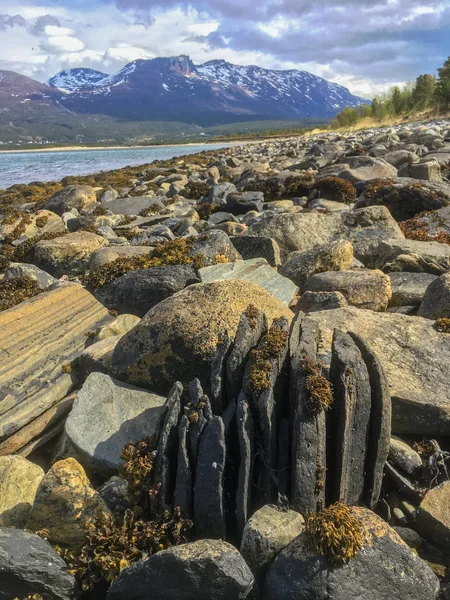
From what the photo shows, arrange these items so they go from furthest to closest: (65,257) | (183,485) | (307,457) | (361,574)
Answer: (65,257), (183,485), (307,457), (361,574)

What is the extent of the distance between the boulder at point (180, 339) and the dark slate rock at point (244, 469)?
1.66 m

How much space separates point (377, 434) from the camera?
4797 mm

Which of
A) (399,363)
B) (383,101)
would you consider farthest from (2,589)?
(383,101)

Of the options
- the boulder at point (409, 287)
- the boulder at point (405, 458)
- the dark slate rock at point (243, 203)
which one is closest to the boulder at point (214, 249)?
the boulder at point (409, 287)

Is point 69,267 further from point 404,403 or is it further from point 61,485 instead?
point 404,403

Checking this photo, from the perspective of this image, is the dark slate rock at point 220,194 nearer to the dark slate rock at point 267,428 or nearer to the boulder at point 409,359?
the boulder at point 409,359

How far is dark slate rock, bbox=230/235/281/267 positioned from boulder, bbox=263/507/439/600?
8039 millimetres

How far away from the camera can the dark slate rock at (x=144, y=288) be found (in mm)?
9508

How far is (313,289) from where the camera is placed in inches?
373

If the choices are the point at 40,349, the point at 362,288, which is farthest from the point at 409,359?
the point at 40,349

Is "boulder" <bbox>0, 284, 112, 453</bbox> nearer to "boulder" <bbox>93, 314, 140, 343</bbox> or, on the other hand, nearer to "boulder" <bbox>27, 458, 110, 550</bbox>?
"boulder" <bbox>93, 314, 140, 343</bbox>

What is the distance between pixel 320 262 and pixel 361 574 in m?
7.25

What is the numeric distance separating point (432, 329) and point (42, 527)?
5.49 metres

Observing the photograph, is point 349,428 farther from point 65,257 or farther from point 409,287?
point 65,257
